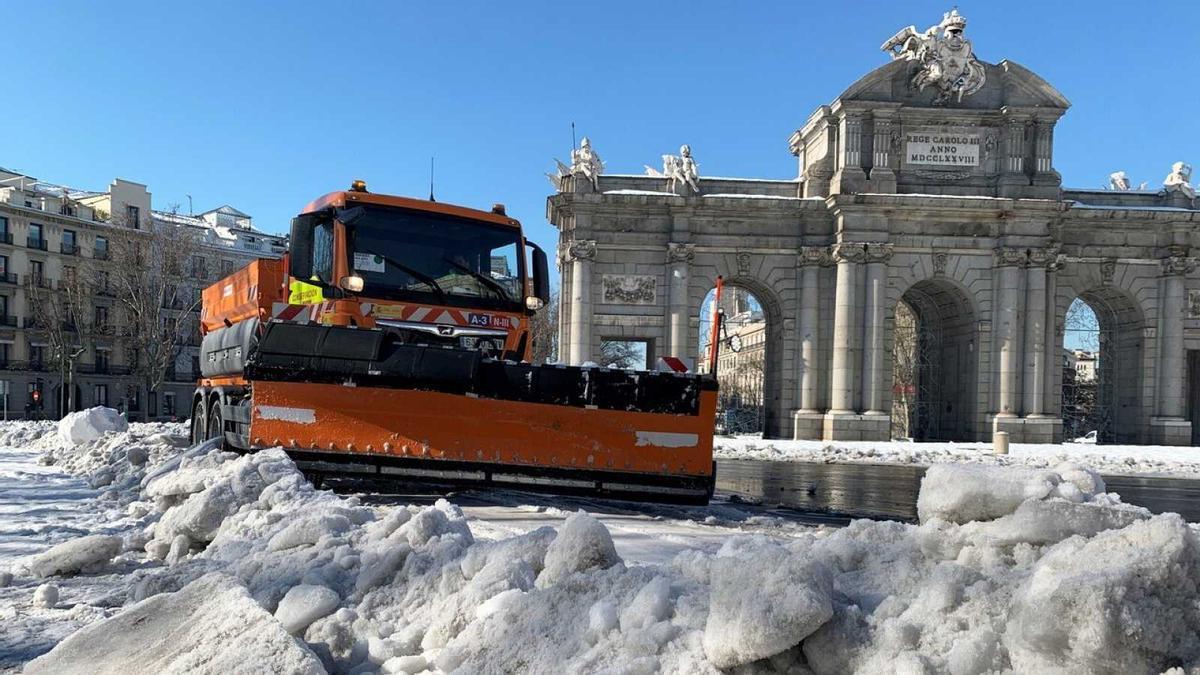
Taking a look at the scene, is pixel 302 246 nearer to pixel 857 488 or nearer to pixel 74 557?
pixel 74 557

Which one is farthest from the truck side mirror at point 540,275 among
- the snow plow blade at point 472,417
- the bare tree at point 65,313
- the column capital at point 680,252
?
the bare tree at point 65,313

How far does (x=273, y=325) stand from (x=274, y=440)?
3.32 ft

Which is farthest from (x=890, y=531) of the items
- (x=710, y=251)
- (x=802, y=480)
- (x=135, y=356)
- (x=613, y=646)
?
(x=135, y=356)

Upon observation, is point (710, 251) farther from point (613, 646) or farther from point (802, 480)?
point (613, 646)

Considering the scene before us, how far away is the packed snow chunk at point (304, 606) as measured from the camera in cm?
354

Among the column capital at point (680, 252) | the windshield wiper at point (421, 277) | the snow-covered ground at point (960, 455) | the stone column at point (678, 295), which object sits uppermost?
the column capital at point (680, 252)

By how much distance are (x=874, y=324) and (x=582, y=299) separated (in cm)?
1005

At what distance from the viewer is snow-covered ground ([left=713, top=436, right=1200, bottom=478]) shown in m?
19.6

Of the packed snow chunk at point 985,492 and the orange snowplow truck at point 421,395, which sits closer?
the packed snow chunk at point 985,492

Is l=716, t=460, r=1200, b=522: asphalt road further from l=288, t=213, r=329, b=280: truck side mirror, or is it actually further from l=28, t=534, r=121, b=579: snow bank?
l=28, t=534, r=121, b=579: snow bank

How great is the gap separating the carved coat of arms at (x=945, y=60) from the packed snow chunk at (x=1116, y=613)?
29309mm

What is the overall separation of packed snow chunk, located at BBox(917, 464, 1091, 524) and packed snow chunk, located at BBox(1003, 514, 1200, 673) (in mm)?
1192

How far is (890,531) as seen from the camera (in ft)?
12.6

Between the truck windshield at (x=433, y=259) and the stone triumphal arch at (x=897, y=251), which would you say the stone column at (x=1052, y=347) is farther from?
the truck windshield at (x=433, y=259)
